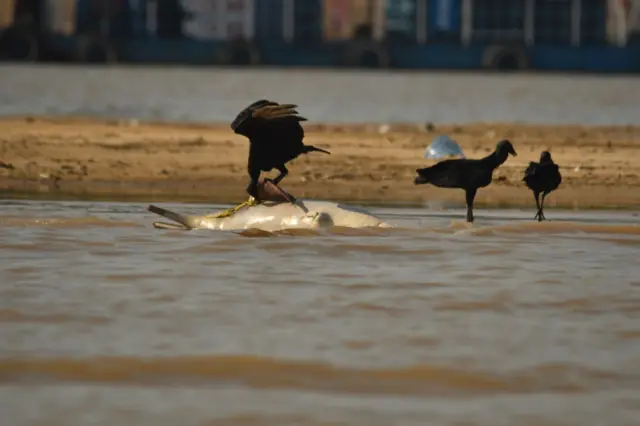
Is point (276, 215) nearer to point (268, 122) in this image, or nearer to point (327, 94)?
point (268, 122)

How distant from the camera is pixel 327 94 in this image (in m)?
37.7

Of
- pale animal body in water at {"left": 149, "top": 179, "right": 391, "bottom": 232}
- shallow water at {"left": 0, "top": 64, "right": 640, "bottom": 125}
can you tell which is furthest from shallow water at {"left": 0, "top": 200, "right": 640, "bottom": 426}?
shallow water at {"left": 0, "top": 64, "right": 640, "bottom": 125}

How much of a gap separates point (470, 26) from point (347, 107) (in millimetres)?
18636

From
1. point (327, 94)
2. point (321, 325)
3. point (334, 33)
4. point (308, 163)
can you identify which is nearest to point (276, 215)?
point (321, 325)

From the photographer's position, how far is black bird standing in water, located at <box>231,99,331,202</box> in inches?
443

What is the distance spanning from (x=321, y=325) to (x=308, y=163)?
34.1ft

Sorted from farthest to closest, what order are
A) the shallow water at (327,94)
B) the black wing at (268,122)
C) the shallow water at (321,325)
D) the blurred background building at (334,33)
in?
the blurred background building at (334,33), the shallow water at (327,94), the black wing at (268,122), the shallow water at (321,325)

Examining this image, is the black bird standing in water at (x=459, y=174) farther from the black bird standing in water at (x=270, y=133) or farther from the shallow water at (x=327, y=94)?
the shallow water at (x=327, y=94)

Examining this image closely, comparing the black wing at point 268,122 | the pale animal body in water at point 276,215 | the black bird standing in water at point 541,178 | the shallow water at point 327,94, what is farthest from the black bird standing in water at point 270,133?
the shallow water at point 327,94

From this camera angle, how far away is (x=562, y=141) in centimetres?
2258

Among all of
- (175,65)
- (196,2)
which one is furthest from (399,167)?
(196,2)

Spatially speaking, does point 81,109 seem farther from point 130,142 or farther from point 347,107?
point 130,142

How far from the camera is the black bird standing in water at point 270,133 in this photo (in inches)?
443

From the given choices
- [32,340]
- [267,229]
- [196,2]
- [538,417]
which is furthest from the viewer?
[196,2]
